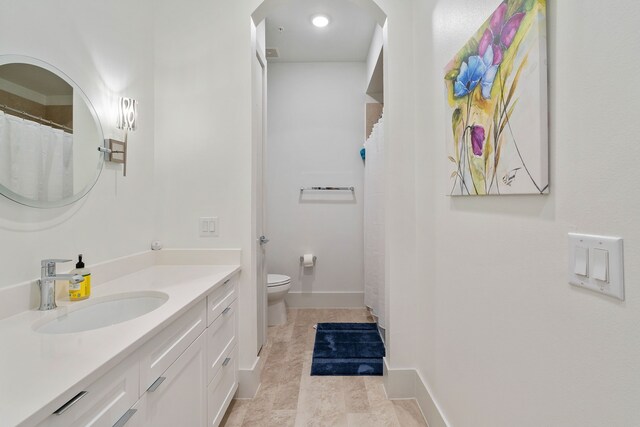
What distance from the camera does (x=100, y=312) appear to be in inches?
48.9

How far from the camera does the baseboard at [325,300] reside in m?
3.56

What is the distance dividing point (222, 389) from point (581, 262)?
1.62 meters

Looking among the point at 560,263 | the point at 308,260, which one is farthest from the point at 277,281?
the point at 560,263

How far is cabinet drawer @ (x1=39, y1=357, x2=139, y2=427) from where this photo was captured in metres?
0.63

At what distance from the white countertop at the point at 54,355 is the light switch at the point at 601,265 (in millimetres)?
1111

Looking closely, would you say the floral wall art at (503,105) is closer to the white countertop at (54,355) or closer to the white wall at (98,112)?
the white countertop at (54,355)

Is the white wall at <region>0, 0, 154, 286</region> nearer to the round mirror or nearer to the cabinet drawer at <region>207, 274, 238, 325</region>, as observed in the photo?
the round mirror

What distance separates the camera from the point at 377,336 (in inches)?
109

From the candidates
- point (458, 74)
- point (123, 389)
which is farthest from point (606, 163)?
point (123, 389)

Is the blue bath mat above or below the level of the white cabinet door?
below

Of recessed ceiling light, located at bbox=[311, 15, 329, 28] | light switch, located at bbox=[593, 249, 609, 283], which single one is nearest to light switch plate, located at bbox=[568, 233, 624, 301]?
light switch, located at bbox=[593, 249, 609, 283]

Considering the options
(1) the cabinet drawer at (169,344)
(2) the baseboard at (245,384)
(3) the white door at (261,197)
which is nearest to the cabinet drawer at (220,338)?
(1) the cabinet drawer at (169,344)

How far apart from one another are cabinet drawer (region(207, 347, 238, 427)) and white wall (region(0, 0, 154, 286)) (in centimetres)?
81

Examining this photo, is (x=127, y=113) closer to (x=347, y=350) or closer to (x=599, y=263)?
(x=599, y=263)
